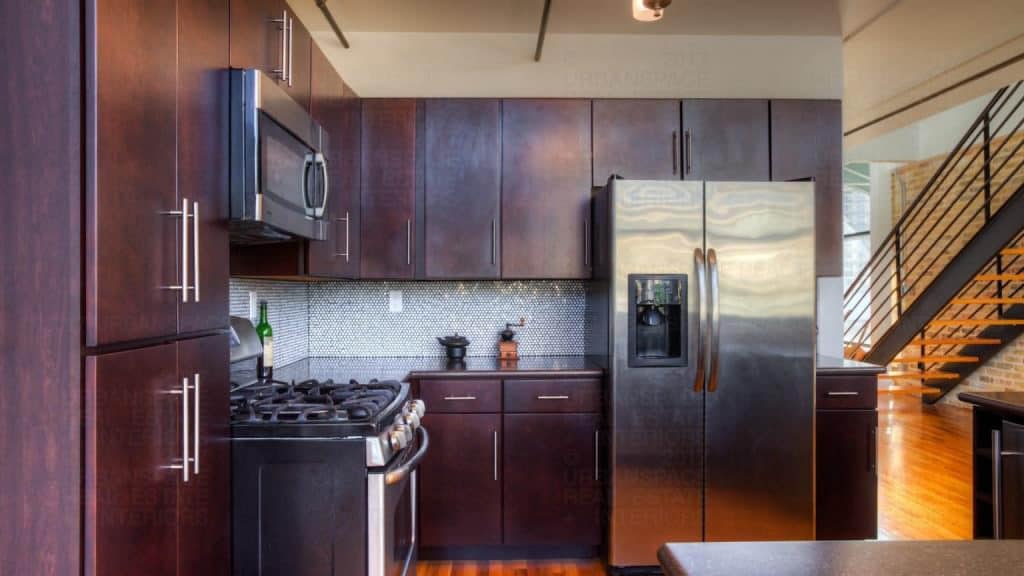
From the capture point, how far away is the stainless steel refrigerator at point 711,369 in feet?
8.92

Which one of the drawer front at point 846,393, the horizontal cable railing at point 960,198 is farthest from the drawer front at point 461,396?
the horizontal cable railing at point 960,198

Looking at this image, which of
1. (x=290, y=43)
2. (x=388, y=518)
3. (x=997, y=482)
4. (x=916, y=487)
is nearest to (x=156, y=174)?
(x=290, y=43)

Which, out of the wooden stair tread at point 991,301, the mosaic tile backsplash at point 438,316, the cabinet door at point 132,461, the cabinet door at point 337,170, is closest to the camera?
the cabinet door at point 132,461

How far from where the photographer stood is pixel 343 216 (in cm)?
282

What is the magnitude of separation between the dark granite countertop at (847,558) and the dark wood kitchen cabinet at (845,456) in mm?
1949

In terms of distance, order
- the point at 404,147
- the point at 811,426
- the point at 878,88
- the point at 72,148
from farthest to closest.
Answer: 1. the point at 878,88
2. the point at 404,147
3. the point at 811,426
4. the point at 72,148

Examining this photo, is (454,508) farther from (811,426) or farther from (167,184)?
(167,184)

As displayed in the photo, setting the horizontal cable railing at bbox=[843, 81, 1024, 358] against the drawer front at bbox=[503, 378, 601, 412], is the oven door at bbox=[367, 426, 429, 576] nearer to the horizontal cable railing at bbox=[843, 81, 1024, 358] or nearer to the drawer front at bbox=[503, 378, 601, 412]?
the drawer front at bbox=[503, 378, 601, 412]

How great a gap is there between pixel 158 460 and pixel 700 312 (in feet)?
6.92

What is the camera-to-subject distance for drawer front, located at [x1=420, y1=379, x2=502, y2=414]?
283 centimetres

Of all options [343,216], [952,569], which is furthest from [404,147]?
[952,569]

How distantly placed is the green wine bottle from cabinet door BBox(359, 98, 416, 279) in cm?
55

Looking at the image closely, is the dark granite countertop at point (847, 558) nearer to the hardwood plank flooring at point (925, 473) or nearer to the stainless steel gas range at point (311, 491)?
the stainless steel gas range at point (311, 491)

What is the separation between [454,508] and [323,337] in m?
1.20
